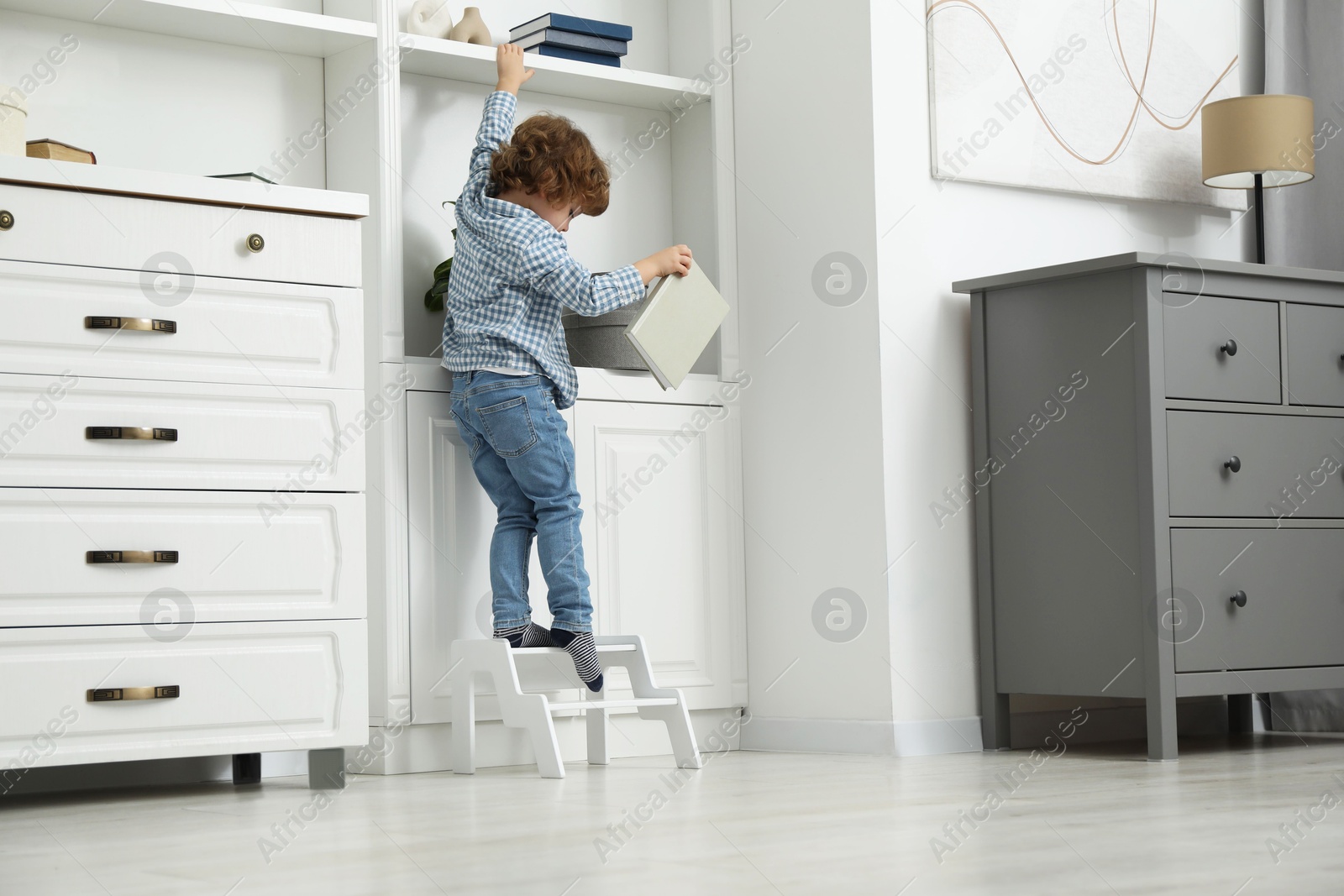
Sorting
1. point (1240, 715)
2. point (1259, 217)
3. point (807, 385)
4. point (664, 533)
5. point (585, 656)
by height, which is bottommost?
point (1240, 715)

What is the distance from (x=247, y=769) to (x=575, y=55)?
153cm

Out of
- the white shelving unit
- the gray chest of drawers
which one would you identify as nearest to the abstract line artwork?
the gray chest of drawers

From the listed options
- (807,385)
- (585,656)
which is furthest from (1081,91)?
(585,656)

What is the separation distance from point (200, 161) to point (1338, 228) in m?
2.48

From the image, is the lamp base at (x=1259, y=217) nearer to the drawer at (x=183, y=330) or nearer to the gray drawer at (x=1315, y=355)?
the gray drawer at (x=1315, y=355)

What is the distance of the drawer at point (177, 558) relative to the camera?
2102 millimetres

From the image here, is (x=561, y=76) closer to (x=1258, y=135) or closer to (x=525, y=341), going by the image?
(x=525, y=341)

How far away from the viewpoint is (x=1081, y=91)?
3.15 m

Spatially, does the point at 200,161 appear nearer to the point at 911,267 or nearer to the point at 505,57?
the point at 505,57

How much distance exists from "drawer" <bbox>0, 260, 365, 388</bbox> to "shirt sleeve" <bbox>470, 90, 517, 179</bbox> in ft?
1.31

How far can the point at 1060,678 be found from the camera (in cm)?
271

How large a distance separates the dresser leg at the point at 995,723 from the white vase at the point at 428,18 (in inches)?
65.6

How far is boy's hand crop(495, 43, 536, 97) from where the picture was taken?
270 cm

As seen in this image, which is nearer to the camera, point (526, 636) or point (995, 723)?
point (526, 636)
